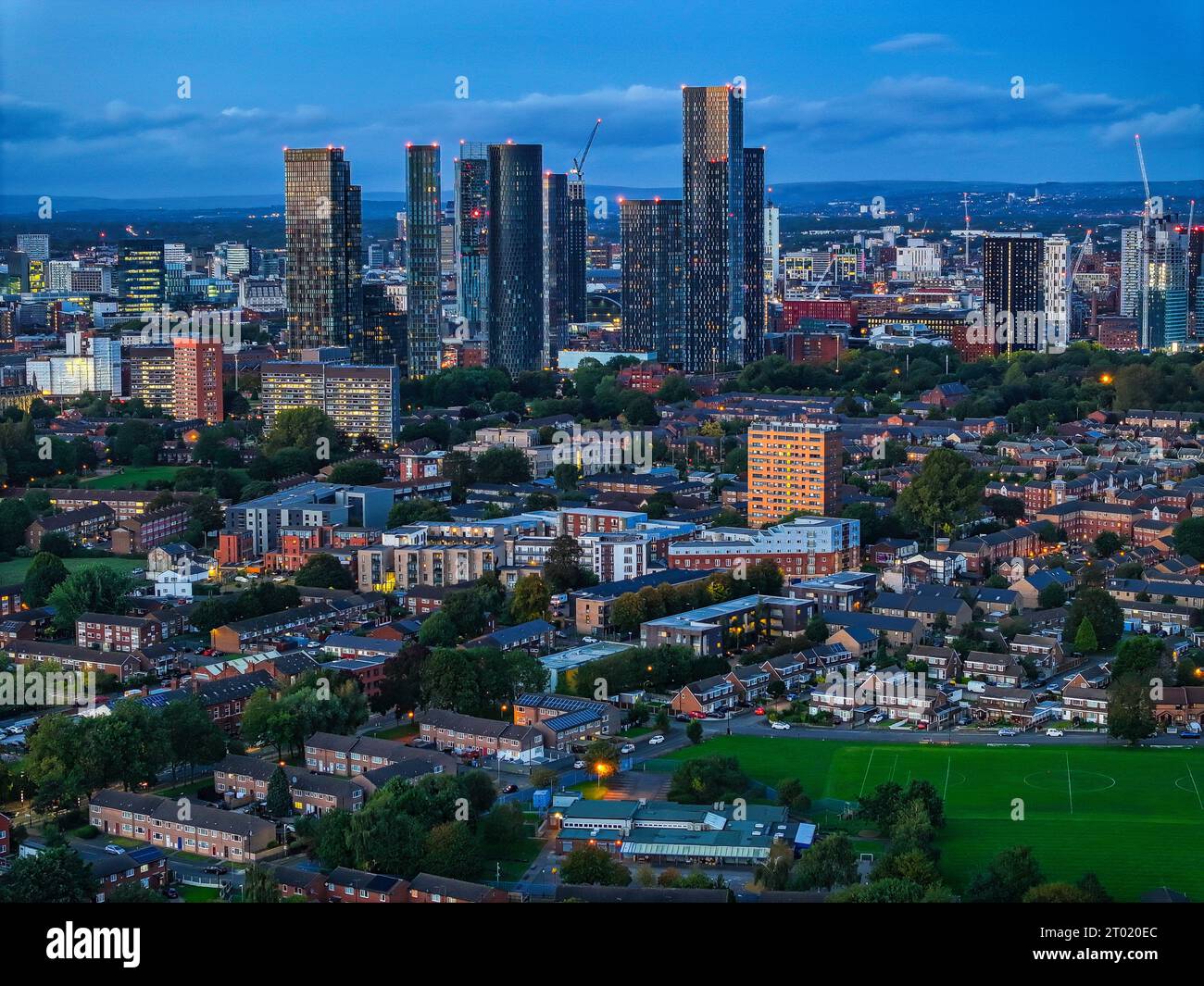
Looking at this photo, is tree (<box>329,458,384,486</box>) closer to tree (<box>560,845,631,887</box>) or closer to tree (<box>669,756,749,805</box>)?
tree (<box>669,756,749,805</box>)

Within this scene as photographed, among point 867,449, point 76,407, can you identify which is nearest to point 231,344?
point 76,407

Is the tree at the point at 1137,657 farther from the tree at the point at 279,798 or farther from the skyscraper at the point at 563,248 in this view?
the skyscraper at the point at 563,248

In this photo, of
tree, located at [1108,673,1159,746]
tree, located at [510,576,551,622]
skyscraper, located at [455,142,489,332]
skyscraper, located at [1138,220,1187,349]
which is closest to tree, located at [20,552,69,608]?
tree, located at [510,576,551,622]

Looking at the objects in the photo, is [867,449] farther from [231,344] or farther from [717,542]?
[231,344]

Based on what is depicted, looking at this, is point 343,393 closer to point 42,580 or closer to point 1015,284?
point 42,580

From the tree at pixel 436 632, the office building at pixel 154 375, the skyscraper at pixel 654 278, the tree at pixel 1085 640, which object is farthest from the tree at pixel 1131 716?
the skyscraper at pixel 654 278

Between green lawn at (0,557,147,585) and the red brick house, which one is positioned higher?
green lawn at (0,557,147,585)
